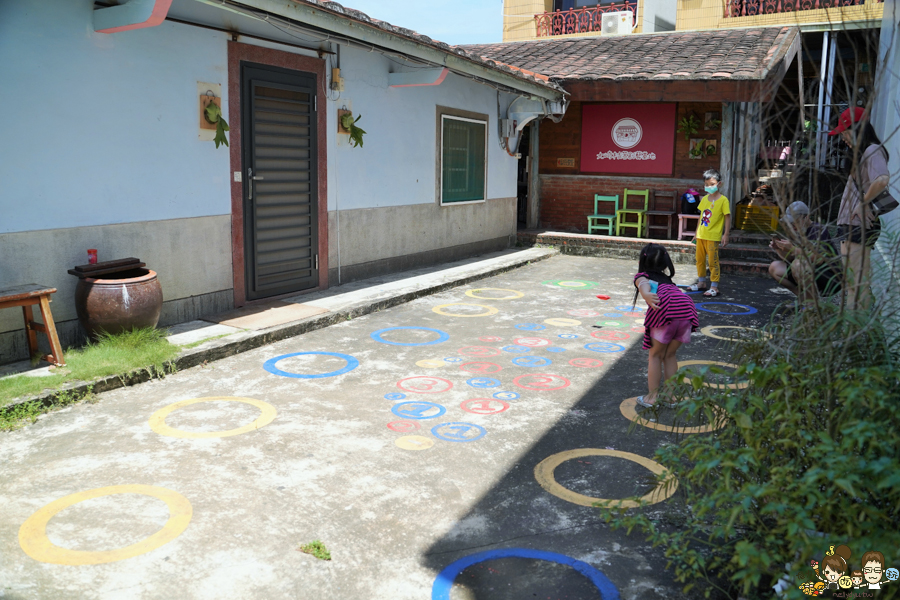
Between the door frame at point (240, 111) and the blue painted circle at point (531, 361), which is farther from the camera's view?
the door frame at point (240, 111)

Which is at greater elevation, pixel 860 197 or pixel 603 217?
pixel 860 197

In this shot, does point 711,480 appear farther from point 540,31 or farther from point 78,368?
point 540,31

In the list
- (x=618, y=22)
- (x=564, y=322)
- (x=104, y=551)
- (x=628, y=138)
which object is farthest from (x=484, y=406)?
(x=618, y=22)

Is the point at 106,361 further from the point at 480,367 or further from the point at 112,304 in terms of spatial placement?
the point at 480,367

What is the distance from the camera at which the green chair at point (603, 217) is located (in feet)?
46.9

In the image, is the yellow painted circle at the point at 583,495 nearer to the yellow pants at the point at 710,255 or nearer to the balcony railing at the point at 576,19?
the yellow pants at the point at 710,255

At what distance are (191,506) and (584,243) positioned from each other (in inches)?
426

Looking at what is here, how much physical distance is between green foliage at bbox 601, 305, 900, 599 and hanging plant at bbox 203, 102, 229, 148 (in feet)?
18.2

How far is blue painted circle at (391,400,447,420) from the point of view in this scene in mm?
4880

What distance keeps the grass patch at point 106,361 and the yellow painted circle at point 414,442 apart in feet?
7.60

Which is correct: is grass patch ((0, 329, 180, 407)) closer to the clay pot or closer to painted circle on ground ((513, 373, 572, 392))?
the clay pot

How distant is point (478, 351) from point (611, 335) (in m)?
1.53

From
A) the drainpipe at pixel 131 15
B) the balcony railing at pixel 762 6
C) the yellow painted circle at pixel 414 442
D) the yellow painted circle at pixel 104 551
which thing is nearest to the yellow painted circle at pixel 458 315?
the yellow painted circle at pixel 414 442

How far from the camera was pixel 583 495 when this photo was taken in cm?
375
